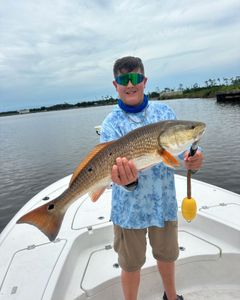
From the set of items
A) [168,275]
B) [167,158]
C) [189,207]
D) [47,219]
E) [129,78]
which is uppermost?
[129,78]

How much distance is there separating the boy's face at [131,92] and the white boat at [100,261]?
2169 mm

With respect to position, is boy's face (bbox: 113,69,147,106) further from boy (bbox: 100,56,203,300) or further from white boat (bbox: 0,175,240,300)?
white boat (bbox: 0,175,240,300)

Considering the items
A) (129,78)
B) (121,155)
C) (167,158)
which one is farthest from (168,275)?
(129,78)

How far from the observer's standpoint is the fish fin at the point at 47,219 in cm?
270

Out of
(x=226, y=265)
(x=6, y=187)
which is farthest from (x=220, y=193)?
(x=6, y=187)

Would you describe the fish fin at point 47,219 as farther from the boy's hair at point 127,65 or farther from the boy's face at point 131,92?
the boy's hair at point 127,65

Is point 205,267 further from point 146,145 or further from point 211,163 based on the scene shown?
point 211,163

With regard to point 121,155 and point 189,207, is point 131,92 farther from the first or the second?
point 189,207

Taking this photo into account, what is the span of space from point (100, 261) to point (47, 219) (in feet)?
6.11

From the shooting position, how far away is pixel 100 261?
14.0 feet

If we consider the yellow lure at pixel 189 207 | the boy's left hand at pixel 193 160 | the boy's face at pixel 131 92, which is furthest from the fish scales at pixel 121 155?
the yellow lure at pixel 189 207

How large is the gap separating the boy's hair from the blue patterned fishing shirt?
0.39 m

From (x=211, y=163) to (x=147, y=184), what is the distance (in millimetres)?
14330

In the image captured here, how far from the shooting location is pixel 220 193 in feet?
18.0
